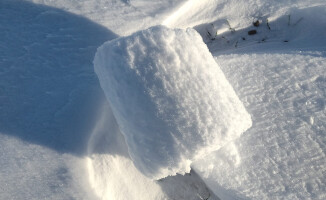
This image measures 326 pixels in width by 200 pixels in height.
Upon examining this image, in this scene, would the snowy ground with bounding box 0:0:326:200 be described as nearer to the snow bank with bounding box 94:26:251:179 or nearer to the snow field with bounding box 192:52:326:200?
the snow field with bounding box 192:52:326:200

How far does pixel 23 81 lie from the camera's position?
1.73m

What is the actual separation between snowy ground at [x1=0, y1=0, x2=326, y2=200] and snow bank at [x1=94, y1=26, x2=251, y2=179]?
30 centimetres

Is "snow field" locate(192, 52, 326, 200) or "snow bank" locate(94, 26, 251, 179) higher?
"snow bank" locate(94, 26, 251, 179)

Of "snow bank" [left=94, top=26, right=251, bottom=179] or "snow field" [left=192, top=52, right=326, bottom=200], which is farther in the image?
"snow field" [left=192, top=52, right=326, bottom=200]

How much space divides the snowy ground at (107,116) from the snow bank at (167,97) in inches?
11.8

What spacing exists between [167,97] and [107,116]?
0.44m

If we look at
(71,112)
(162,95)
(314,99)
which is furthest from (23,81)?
(314,99)

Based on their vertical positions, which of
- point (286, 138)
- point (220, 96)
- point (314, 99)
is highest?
point (220, 96)

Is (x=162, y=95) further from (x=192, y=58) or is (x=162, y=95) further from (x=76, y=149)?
(x=76, y=149)

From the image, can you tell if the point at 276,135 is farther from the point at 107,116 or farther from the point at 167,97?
the point at 107,116

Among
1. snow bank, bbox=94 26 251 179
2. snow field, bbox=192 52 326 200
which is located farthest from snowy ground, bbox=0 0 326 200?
snow bank, bbox=94 26 251 179

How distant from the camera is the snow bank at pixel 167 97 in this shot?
1349mm

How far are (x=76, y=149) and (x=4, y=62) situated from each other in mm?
614

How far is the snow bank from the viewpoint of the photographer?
135cm
